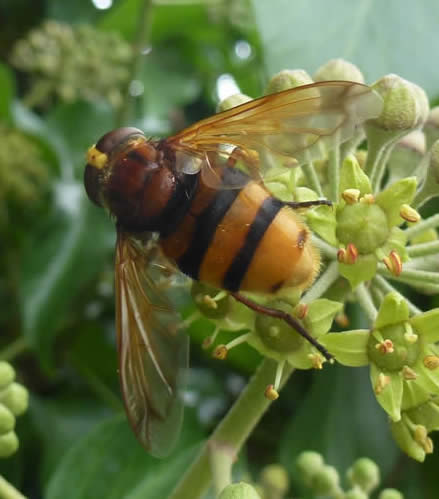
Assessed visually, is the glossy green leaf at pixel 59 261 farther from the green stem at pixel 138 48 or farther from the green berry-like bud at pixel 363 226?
the green berry-like bud at pixel 363 226

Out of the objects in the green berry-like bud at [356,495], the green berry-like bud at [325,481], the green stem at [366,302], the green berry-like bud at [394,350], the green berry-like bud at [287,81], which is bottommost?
the green berry-like bud at [325,481]

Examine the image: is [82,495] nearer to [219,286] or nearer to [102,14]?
[219,286]

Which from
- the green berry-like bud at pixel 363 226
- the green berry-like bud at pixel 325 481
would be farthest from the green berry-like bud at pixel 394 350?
the green berry-like bud at pixel 325 481

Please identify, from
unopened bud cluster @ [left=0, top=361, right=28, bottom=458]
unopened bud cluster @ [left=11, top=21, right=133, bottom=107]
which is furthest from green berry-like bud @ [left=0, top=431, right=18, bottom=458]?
unopened bud cluster @ [left=11, top=21, right=133, bottom=107]

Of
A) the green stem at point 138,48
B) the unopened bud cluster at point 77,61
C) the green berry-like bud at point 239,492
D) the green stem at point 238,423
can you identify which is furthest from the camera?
the unopened bud cluster at point 77,61

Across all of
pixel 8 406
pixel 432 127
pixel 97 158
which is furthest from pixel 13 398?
pixel 432 127

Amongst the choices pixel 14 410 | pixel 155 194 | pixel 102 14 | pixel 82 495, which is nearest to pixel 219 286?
pixel 155 194
